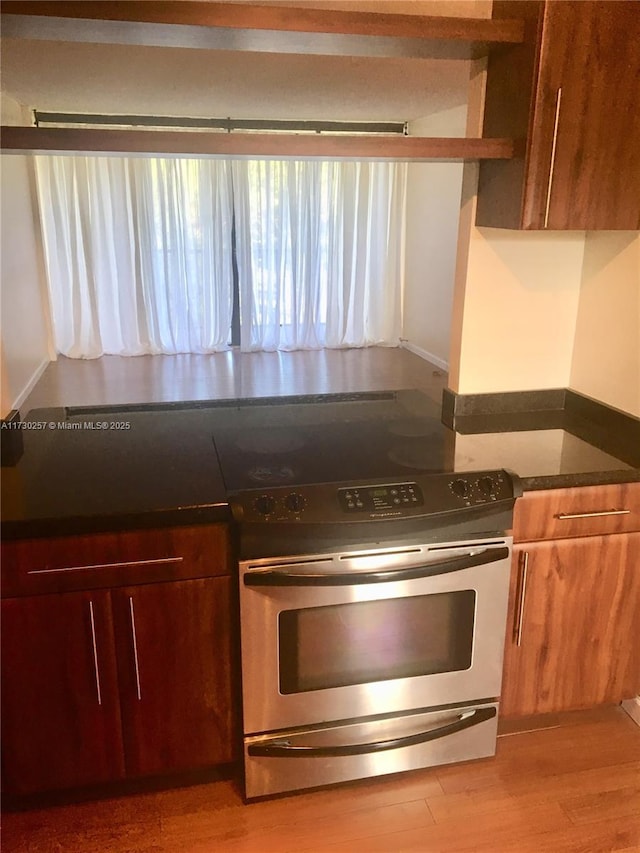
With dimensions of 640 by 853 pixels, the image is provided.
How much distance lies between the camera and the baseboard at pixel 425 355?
4.76m

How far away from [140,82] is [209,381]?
1794 millimetres

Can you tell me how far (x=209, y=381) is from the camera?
4.46 metres

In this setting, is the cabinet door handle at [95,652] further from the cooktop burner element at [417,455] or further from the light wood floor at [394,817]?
the cooktop burner element at [417,455]

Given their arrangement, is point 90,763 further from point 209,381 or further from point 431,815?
point 209,381

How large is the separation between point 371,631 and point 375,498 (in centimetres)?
38

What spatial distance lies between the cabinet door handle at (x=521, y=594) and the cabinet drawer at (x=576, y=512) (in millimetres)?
56

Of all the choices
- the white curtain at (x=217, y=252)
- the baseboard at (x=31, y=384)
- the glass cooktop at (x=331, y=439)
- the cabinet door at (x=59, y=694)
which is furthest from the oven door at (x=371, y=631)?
the white curtain at (x=217, y=252)

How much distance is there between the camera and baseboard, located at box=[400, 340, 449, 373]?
4.76 m

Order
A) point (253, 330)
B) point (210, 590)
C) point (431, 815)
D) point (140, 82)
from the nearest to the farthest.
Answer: point (210, 590) < point (431, 815) < point (140, 82) < point (253, 330)

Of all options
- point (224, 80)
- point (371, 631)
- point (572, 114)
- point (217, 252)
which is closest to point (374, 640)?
point (371, 631)

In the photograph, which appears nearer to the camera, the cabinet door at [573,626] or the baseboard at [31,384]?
the cabinet door at [573,626]

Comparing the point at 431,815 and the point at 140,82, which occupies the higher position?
the point at 140,82

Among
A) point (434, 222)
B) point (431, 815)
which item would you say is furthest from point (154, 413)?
point (434, 222)

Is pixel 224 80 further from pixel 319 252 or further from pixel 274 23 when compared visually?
pixel 319 252
